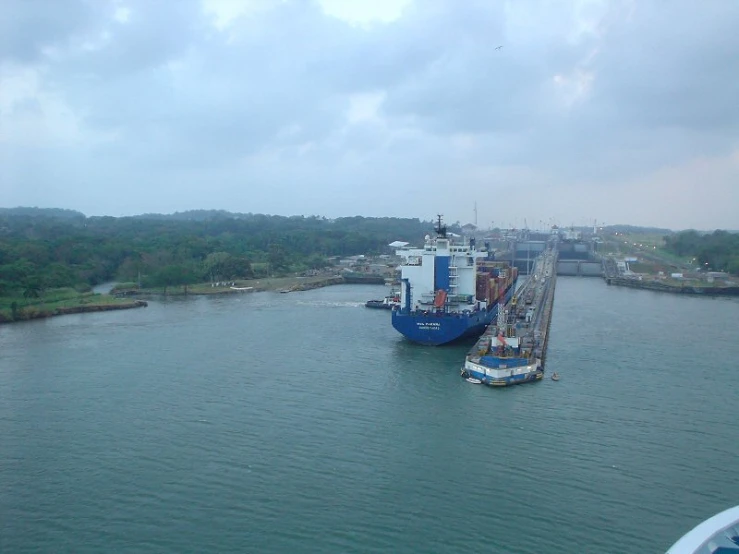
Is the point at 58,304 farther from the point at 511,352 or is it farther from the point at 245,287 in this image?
the point at 511,352

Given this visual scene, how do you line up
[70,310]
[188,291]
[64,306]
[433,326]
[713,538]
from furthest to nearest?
1. [188,291]
2. [64,306]
3. [70,310]
4. [433,326]
5. [713,538]

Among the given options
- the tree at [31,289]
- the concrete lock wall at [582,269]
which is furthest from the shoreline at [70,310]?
the concrete lock wall at [582,269]

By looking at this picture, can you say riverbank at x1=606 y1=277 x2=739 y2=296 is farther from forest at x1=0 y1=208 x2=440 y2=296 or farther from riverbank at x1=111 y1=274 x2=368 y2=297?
forest at x1=0 y1=208 x2=440 y2=296

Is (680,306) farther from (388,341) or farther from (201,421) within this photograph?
(201,421)

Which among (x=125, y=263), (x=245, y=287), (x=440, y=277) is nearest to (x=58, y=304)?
(x=245, y=287)

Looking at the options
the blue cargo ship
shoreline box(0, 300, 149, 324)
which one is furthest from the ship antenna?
shoreline box(0, 300, 149, 324)

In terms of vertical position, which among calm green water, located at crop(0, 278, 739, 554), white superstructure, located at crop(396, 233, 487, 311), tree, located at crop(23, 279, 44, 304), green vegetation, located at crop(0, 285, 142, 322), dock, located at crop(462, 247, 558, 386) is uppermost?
white superstructure, located at crop(396, 233, 487, 311)
